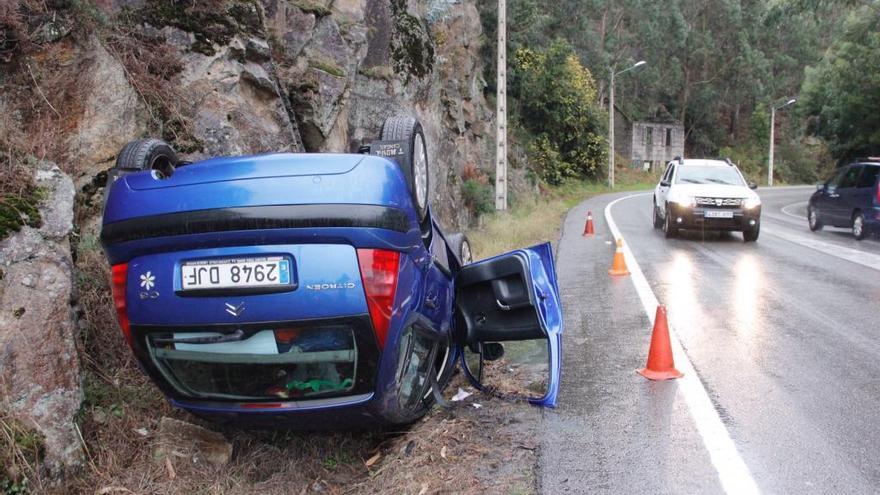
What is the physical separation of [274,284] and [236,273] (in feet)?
0.61

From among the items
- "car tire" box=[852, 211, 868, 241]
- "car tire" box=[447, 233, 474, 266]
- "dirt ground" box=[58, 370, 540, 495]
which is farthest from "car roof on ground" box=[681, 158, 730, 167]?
"dirt ground" box=[58, 370, 540, 495]

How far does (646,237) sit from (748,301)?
729cm

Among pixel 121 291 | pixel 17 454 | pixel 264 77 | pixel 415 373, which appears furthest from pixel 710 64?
pixel 17 454

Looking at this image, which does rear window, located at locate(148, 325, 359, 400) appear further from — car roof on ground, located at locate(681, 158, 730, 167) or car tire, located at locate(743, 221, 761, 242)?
car roof on ground, located at locate(681, 158, 730, 167)

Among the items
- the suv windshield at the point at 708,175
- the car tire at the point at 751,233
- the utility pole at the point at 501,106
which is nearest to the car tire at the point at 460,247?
the car tire at the point at 751,233

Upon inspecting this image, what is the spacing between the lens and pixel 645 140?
63.2m

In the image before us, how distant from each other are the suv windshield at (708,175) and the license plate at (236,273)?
43.8ft

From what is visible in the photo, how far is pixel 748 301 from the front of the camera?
785cm

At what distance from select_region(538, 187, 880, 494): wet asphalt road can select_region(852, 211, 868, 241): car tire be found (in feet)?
18.2

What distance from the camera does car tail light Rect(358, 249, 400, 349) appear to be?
294cm

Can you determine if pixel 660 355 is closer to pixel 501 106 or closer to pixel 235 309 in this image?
pixel 235 309

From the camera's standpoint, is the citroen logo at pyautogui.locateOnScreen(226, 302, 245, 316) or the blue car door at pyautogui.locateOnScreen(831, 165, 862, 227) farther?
the blue car door at pyautogui.locateOnScreen(831, 165, 862, 227)

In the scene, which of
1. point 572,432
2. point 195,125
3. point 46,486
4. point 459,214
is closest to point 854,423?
point 572,432

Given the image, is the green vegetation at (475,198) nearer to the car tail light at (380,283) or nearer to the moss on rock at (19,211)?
the moss on rock at (19,211)
